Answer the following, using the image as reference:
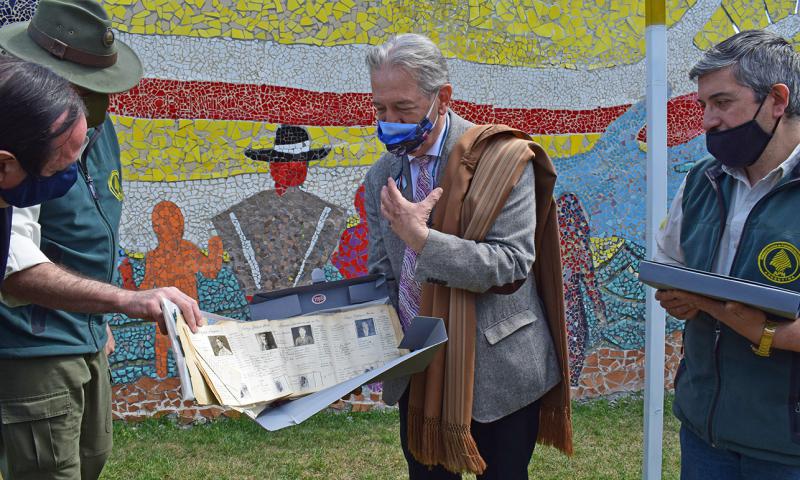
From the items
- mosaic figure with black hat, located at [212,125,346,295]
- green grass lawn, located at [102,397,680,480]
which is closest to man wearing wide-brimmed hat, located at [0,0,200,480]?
green grass lawn, located at [102,397,680,480]

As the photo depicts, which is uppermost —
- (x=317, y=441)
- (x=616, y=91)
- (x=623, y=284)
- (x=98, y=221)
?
(x=616, y=91)

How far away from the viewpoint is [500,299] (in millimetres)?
2484

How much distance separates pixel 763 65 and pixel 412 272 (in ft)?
4.03

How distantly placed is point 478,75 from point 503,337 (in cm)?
343

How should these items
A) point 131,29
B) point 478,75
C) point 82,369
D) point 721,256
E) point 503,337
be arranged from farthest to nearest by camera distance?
point 478,75 < point 131,29 < point 82,369 < point 503,337 < point 721,256

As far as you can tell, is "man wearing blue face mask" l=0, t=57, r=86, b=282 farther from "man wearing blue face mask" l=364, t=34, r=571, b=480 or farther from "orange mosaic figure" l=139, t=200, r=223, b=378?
"orange mosaic figure" l=139, t=200, r=223, b=378

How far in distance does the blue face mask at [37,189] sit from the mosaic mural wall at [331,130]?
301cm

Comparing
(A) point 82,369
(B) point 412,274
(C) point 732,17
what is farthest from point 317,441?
(C) point 732,17

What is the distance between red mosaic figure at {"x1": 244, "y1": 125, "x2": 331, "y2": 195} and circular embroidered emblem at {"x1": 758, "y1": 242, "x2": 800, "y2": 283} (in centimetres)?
357

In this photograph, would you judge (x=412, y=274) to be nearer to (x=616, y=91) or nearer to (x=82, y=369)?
(x=82, y=369)

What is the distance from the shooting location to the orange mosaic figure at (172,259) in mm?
5082

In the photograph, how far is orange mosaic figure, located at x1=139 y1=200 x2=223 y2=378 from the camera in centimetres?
508

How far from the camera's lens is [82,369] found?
9.59 ft

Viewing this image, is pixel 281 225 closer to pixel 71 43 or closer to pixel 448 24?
pixel 448 24
